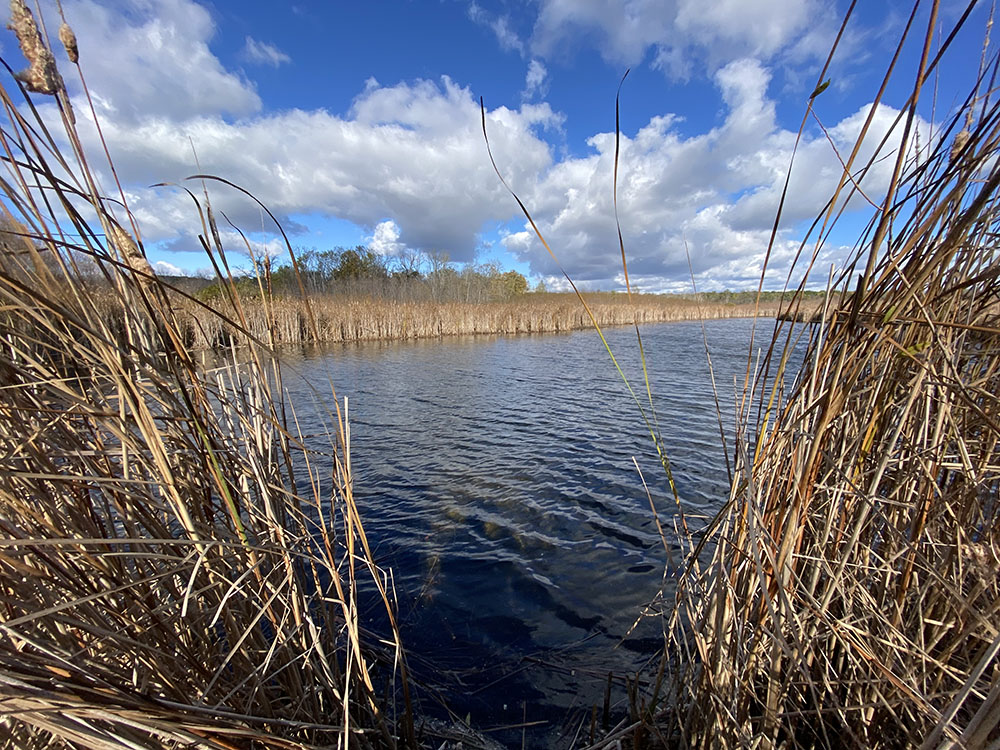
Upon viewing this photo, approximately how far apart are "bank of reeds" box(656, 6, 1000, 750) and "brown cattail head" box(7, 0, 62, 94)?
192 cm

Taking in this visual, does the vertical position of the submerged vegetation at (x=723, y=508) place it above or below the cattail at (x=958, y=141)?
below

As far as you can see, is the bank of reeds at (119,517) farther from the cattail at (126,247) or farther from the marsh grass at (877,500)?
the marsh grass at (877,500)

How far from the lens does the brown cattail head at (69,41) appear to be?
1037 millimetres

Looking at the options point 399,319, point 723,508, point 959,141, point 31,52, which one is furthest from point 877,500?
point 399,319

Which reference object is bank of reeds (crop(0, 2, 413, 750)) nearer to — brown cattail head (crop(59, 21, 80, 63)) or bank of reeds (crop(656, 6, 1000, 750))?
brown cattail head (crop(59, 21, 80, 63))

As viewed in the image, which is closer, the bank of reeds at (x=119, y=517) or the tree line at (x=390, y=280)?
the bank of reeds at (x=119, y=517)

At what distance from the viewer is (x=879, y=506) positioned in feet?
4.28

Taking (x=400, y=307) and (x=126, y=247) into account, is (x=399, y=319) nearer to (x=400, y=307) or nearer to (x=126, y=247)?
(x=400, y=307)

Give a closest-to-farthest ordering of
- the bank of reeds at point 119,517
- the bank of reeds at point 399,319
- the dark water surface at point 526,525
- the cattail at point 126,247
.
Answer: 1. the bank of reeds at point 119,517
2. the cattail at point 126,247
3. the dark water surface at point 526,525
4. the bank of reeds at point 399,319

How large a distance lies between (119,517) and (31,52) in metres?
1.19

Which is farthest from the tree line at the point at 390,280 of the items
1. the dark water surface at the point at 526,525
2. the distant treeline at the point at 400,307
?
the dark water surface at the point at 526,525

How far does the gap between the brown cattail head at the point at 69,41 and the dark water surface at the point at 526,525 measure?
934 millimetres

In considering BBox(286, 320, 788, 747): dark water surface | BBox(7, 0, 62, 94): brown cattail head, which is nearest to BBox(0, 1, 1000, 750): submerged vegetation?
BBox(7, 0, 62, 94): brown cattail head

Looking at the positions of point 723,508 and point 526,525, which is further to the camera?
point 526,525
